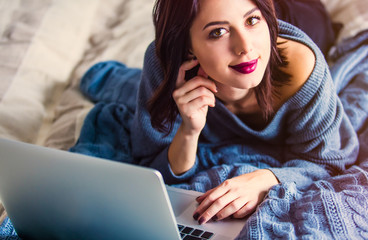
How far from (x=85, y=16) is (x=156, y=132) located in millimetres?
732

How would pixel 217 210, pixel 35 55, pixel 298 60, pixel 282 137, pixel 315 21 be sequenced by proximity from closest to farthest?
pixel 217 210, pixel 298 60, pixel 282 137, pixel 315 21, pixel 35 55

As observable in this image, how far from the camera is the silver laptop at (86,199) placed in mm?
574

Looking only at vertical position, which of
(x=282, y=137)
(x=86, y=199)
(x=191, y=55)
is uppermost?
(x=191, y=55)

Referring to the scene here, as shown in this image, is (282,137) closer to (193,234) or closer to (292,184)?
(292,184)

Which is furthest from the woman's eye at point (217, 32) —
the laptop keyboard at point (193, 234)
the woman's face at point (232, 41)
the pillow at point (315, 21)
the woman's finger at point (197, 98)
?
the laptop keyboard at point (193, 234)

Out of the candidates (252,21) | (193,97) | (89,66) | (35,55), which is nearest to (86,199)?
(193,97)

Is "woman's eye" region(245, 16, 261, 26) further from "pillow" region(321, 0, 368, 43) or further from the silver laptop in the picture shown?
"pillow" region(321, 0, 368, 43)

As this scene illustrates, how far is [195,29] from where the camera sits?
0.74 meters

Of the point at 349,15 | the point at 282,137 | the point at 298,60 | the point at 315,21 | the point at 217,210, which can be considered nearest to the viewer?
the point at 217,210

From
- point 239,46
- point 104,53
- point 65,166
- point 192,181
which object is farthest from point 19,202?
point 104,53

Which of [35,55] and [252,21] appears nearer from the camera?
[252,21]

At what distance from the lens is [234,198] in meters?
0.75

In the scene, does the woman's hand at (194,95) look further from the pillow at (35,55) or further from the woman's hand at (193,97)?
the pillow at (35,55)

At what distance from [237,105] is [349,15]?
22.1 inches
